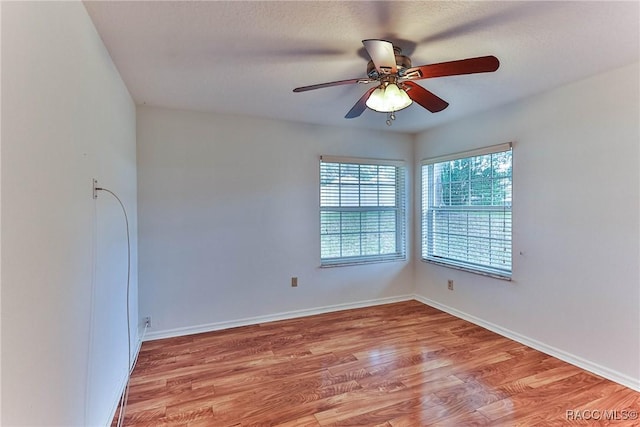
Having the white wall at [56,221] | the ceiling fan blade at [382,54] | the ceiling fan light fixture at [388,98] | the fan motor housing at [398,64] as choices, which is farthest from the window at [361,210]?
the white wall at [56,221]

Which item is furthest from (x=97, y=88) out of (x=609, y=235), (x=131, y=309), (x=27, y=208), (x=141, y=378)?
(x=609, y=235)

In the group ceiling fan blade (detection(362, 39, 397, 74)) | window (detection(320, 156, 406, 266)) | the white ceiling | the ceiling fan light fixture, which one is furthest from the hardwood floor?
the white ceiling

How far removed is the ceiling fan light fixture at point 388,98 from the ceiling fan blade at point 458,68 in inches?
4.9

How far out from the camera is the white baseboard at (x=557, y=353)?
2.23 metres

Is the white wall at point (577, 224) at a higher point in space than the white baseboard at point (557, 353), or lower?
higher

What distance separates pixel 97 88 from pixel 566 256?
→ 11.5 feet

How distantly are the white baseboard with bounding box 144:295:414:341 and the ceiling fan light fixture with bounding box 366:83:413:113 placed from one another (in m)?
2.47

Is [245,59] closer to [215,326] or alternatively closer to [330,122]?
[330,122]

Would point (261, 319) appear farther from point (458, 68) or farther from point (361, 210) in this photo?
point (458, 68)

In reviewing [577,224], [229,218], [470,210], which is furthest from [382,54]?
[470,210]

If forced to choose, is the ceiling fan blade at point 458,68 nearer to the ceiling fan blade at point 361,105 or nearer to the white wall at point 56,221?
the ceiling fan blade at point 361,105

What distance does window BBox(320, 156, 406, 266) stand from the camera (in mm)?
3818

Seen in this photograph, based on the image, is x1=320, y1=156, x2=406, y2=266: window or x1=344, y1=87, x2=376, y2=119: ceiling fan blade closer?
x1=344, y1=87, x2=376, y2=119: ceiling fan blade

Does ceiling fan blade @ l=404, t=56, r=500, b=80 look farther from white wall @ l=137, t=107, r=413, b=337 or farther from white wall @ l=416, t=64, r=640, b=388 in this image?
white wall @ l=137, t=107, r=413, b=337
